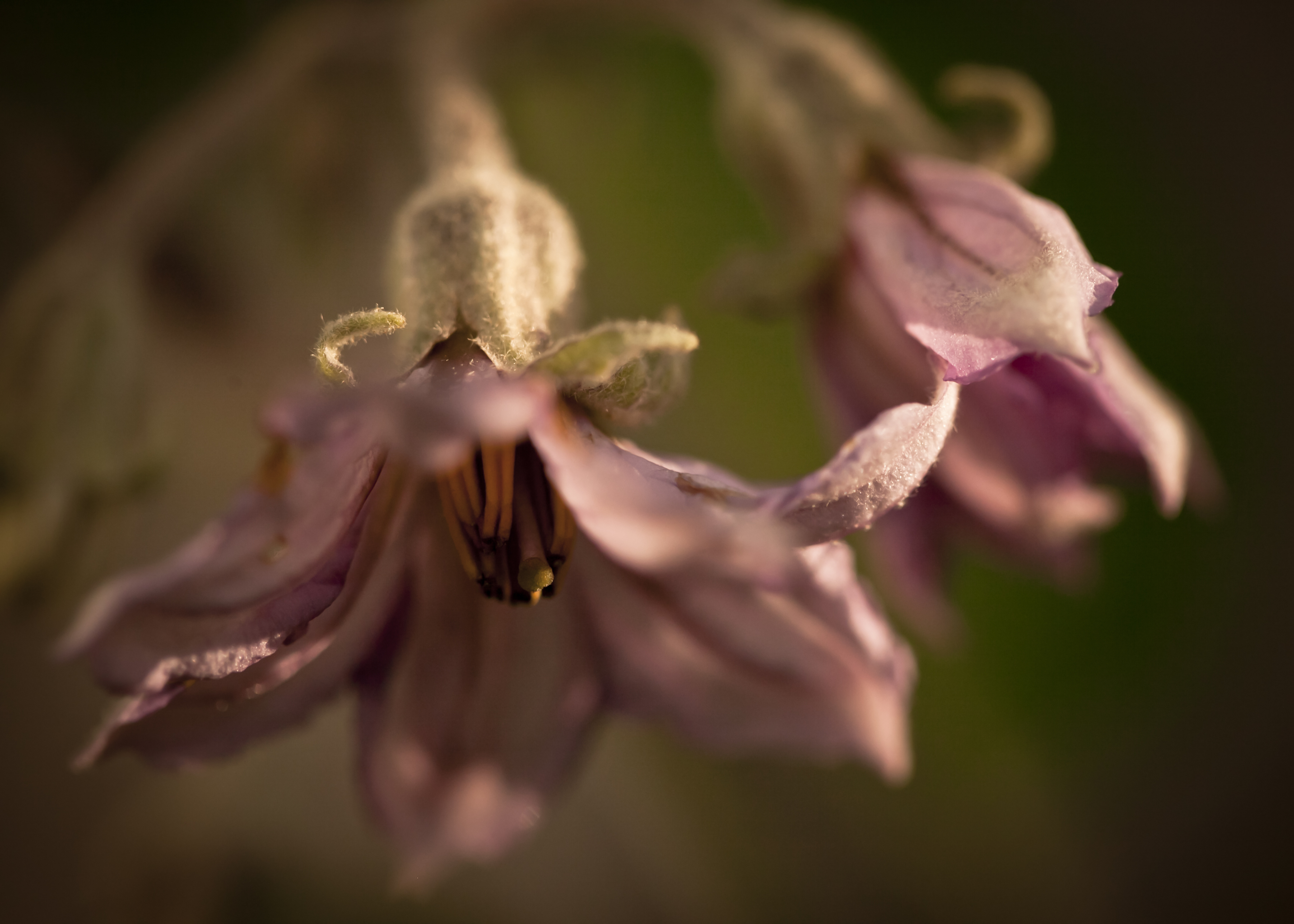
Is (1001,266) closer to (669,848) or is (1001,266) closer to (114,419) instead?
(114,419)

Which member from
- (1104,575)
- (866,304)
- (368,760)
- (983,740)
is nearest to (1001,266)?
(866,304)

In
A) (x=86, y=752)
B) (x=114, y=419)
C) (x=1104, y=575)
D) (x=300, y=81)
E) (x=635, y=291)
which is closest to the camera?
(x=86, y=752)

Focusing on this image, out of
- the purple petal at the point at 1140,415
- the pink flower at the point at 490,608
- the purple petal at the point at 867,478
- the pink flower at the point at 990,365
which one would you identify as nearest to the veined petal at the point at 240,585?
the pink flower at the point at 490,608

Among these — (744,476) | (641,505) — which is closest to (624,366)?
(641,505)

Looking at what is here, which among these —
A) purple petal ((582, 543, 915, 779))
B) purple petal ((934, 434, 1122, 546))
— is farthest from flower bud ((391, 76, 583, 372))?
purple petal ((934, 434, 1122, 546))

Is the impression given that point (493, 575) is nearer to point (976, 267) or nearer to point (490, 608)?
point (490, 608)

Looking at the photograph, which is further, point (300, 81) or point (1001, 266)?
point (300, 81)

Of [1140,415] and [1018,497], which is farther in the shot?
[1018,497]
